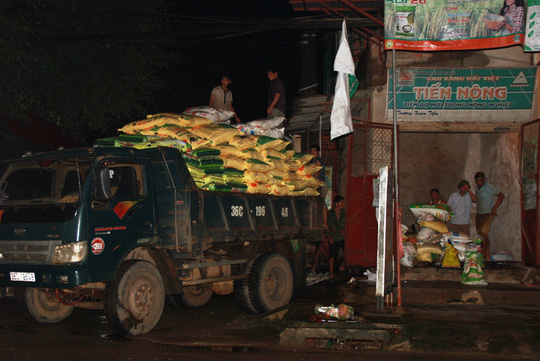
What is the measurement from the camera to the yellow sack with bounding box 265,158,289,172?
9.69m

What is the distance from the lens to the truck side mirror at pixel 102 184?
727 cm

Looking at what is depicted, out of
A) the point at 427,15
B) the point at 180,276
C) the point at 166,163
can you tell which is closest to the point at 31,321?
the point at 180,276

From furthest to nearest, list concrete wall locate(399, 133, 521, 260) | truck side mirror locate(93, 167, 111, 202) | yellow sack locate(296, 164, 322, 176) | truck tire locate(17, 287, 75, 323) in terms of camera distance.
→ concrete wall locate(399, 133, 521, 260) < yellow sack locate(296, 164, 322, 176) < truck tire locate(17, 287, 75, 323) < truck side mirror locate(93, 167, 111, 202)

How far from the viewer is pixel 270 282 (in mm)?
9688

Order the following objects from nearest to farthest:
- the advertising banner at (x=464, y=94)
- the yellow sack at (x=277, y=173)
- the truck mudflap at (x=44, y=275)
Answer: the truck mudflap at (x=44, y=275) < the yellow sack at (x=277, y=173) < the advertising banner at (x=464, y=94)

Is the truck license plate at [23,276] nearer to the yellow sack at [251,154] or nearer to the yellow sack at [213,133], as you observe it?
the yellow sack at [213,133]

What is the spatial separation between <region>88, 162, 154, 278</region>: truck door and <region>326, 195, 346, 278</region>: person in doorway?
6318mm

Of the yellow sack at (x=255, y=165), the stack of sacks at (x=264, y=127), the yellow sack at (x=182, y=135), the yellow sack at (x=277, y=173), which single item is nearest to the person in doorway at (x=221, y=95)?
the stack of sacks at (x=264, y=127)

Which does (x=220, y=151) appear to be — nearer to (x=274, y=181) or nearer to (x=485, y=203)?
(x=274, y=181)

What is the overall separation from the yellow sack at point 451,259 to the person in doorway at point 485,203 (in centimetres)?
167

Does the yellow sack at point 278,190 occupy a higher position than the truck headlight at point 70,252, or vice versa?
the yellow sack at point 278,190

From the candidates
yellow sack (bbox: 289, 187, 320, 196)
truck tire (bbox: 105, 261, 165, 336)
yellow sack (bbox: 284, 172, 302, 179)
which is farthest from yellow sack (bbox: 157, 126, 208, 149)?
yellow sack (bbox: 289, 187, 320, 196)

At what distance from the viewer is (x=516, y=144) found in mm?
13719

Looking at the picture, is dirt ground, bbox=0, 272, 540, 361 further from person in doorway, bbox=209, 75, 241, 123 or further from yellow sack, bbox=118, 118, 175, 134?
person in doorway, bbox=209, 75, 241, 123
